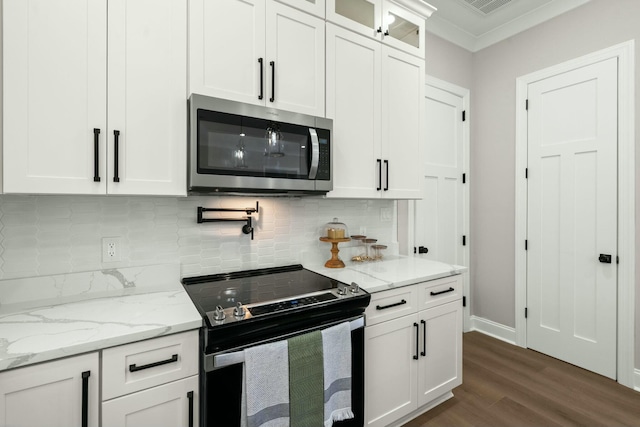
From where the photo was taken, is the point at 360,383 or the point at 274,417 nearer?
the point at 274,417

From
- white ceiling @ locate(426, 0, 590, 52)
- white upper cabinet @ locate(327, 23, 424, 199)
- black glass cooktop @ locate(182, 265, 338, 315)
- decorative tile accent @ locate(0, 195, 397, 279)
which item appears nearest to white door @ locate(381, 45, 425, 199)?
white upper cabinet @ locate(327, 23, 424, 199)

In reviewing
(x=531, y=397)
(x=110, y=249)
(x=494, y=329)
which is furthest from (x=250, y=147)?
(x=494, y=329)

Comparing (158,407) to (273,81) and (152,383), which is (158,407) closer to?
(152,383)

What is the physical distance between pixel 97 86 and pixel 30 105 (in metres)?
0.24

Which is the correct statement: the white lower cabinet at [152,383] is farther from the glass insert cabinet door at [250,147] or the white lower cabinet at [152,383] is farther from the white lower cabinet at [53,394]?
the glass insert cabinet door at [250,147]

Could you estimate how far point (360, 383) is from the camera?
1.64 m

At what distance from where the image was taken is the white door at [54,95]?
1166mm

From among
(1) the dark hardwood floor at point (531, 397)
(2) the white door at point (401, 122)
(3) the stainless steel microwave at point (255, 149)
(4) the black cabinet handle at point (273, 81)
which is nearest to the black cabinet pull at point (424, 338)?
(1) the dark hardwood floor at point (531, 397)

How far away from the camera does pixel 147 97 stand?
1.42 meters

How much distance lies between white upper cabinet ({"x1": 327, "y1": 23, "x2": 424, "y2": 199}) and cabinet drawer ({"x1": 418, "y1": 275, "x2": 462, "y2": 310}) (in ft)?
2.10

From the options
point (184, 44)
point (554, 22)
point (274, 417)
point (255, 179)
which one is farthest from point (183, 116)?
point (554, 22)

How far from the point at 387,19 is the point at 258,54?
3.53 feet

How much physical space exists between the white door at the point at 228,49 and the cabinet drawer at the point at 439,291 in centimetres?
150

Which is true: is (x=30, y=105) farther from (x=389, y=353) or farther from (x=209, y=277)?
(x=389, y=353)
